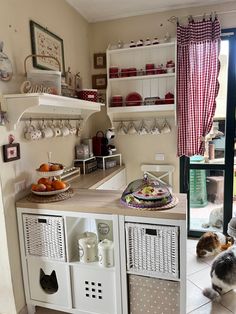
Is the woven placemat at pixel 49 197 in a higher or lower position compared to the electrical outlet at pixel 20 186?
lower

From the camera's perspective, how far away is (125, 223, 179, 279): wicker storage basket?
5.00ft

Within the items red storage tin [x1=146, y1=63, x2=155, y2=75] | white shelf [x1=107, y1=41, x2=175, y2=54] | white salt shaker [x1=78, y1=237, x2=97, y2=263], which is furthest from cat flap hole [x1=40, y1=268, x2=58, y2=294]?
white shelf [x1=107, y1=41, x2=175, y2=54]

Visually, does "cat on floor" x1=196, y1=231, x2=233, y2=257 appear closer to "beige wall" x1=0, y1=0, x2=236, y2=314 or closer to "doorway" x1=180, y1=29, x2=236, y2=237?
"doorway" x1=180, y1=29, x2=236, y2=237

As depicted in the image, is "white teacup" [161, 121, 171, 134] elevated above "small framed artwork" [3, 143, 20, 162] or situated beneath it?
elevated above

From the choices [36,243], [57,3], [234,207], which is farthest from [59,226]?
[234,207]

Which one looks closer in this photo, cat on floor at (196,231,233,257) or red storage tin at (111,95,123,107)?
cat on floor at (196,231,233,257)

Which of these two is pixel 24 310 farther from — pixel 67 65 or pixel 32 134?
Answer: pixel 67 65

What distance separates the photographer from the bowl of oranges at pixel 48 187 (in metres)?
1.78

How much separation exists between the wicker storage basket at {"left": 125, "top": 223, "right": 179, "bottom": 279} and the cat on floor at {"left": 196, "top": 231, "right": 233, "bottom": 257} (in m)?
1.21

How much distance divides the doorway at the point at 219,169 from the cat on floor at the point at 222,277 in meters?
0.93

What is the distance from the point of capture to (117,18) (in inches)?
111

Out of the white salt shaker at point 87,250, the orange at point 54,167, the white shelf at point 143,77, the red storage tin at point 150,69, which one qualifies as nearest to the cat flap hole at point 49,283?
the white salt shaker at point 87,250

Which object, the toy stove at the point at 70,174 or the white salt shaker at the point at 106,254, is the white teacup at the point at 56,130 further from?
the white salt shaker at the point at 106,254

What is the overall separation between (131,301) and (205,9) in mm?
2723
